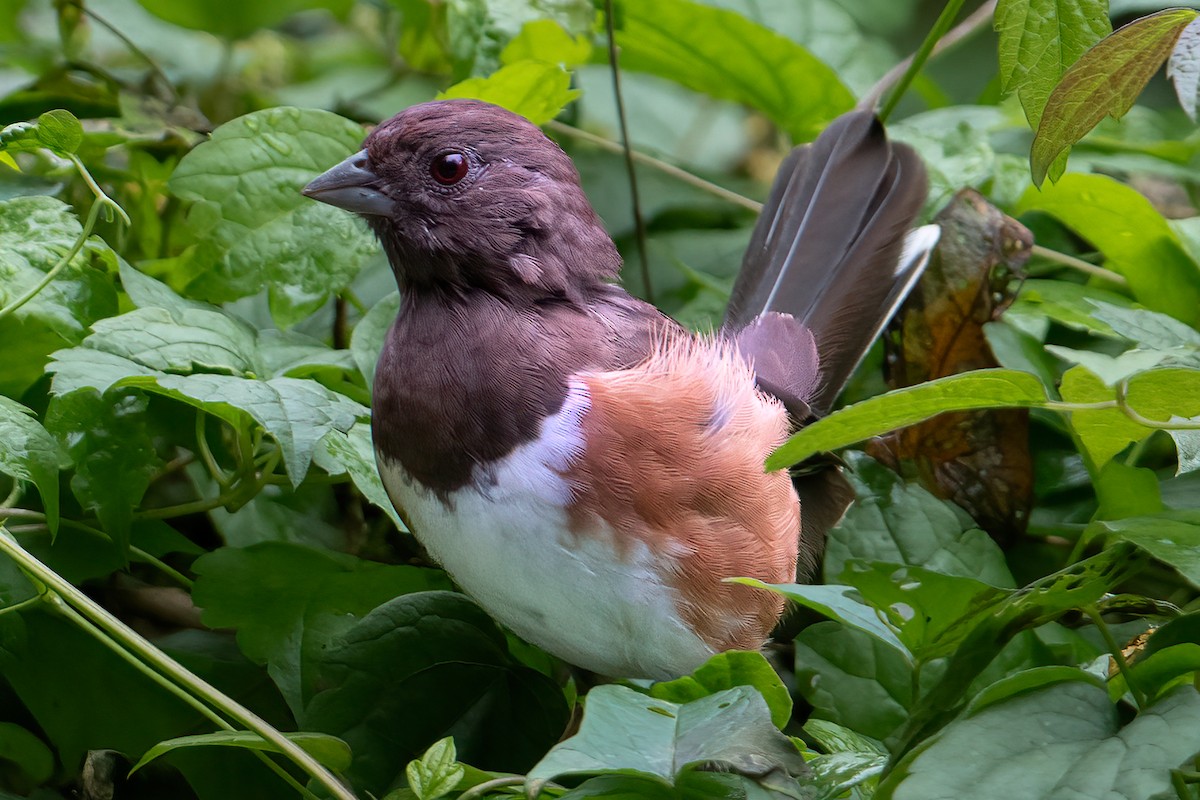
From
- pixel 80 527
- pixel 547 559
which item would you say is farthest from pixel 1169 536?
pixel 80 527

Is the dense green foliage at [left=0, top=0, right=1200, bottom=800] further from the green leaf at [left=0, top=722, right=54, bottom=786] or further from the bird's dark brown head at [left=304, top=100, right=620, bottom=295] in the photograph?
the bird's dark brown head at [left=304, top=100, right=620, bottom=295]

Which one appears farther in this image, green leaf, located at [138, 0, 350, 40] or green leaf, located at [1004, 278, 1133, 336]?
green leaf, located at [138, 0, 350, 40]

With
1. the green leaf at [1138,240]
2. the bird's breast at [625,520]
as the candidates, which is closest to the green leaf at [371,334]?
the bird's breast at [625,520]

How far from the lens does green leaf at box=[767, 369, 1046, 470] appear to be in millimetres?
1389

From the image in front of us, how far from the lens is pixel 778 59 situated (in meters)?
3.21

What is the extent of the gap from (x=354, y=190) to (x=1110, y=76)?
1.22m

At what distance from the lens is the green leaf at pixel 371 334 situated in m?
2.32

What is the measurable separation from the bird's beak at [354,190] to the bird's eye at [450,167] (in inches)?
3.9

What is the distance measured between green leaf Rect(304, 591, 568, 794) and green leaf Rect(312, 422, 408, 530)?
184 mm

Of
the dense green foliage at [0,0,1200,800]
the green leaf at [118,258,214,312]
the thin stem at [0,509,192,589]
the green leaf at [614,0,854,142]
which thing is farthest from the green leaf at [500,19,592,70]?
the thin stem at [0,509,192,589]

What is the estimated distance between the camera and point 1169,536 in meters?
1.74

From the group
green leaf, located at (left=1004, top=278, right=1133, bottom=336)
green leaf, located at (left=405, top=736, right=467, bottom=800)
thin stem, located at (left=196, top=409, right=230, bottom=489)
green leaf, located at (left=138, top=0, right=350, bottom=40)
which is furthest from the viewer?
green leaf, located at (left=138, top=0, right=350, bottom=40)

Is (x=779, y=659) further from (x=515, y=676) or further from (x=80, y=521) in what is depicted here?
(x=80, y=521)

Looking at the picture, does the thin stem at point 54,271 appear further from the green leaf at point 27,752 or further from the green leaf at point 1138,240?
the green leaf at point 1138,240
